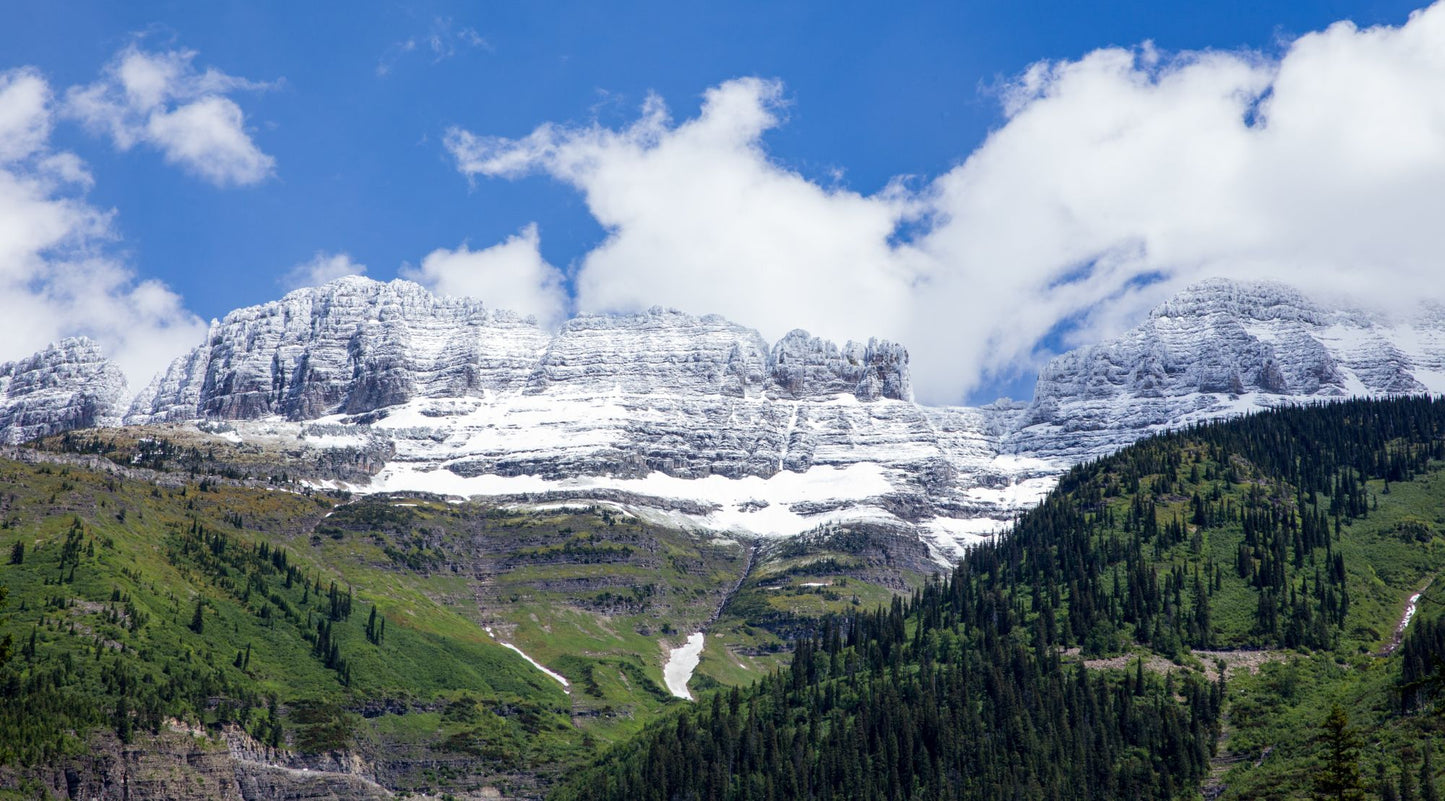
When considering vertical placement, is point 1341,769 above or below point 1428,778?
above

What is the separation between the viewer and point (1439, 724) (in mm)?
167000

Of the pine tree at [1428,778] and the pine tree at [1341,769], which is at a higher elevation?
the pine tree at [1341,769]

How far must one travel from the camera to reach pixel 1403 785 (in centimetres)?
14925

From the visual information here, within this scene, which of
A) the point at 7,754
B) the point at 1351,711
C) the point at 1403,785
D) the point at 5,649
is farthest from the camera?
the point at 1351,711

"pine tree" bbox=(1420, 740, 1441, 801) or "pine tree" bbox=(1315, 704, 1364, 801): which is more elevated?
"pine tree" bbox=(1315, 704, 1364, 801)

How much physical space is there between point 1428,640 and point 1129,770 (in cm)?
4384

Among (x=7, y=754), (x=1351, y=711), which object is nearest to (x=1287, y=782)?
(x=1351, y=711)

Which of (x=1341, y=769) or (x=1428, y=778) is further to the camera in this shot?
(x=1428, y=778)

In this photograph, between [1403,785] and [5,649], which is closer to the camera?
[5,649]

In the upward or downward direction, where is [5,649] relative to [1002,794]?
upward

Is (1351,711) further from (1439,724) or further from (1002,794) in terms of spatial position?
(1002,794)

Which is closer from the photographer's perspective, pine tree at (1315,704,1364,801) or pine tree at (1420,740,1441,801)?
pine tree at (1315,704,1364,801)

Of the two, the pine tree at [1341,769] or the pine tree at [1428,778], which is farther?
the pine tree at [1428,778]

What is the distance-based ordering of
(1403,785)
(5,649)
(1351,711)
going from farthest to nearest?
(1351,711) < (1403,785) < (5,649)
